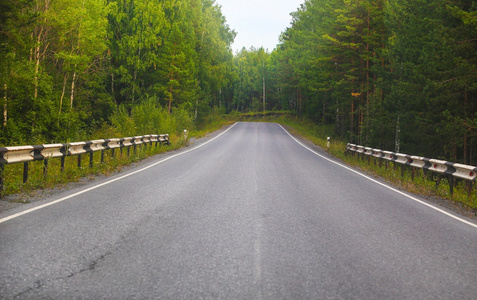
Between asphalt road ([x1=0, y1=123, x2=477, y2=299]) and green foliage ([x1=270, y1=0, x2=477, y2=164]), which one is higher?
green foliage ([x1=270, y1=0, x2=477, y2=164])

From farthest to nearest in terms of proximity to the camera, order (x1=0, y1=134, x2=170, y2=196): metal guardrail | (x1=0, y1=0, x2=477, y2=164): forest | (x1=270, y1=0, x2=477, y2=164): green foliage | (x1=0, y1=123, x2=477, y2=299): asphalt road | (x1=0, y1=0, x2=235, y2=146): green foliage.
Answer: (x1=0, y1=0, x2=235, y2=146): green foliage < (x1=0, y1=0, x2=477, y2=164): forest < (x1=270, y1=0, x2=477, y2=164): green foliage < (x1=0, y1=134, x2=170, y2=196): metal guardrail < (x1=0, y1=123, x2=477, y2=299): asphalt road

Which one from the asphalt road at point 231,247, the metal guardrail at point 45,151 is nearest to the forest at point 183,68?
the metal guardrail at point 45,151

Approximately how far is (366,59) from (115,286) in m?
29.5

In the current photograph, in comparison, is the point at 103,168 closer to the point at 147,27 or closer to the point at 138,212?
the point at 138,212

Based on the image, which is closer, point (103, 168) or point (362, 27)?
point (103, 168)

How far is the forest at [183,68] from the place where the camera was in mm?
15914

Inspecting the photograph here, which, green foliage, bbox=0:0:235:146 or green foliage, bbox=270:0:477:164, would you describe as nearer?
green foliage, bbox=270:0:477:164

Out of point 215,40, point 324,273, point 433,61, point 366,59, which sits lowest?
point 324,273

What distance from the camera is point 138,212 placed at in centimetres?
601

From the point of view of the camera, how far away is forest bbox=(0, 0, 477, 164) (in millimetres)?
15914

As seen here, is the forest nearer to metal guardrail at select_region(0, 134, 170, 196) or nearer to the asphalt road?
metal guardrail at select_region(0, 134, 170, 196)

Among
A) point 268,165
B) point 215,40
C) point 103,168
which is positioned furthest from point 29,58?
point 215,40

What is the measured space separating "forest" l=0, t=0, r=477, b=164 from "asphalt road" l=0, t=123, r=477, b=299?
→ 10654 mm

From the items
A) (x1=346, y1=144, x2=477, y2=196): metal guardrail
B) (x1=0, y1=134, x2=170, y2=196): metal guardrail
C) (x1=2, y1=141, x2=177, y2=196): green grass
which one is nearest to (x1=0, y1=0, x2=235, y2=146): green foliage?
(x1=2, y1=141, x2=177, y2=196): green grass
